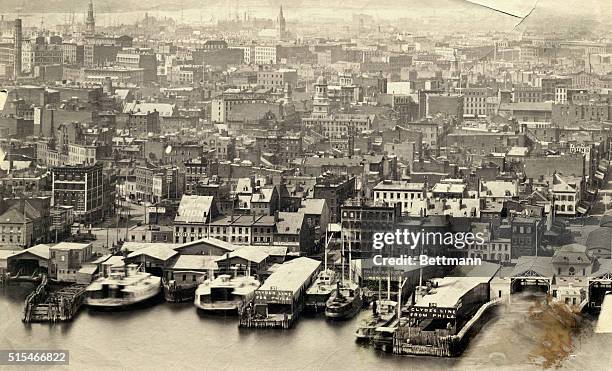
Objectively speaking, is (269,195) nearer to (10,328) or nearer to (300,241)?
(300,241)

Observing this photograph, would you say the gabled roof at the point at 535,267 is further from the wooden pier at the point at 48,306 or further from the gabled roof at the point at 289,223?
the wooden pier at the point at 48,306

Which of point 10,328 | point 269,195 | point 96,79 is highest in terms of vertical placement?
point 96,79

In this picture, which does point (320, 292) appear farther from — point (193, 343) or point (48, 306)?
point (48, 306)

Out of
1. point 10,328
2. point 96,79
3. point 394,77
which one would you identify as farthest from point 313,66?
point 10,328

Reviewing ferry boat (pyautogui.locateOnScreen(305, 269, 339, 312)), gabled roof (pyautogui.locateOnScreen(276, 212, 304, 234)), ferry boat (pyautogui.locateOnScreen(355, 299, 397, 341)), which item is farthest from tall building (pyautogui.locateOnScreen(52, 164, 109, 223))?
ferry boat (pyautogui.locateOnScreen(355, 299, 397, 341))

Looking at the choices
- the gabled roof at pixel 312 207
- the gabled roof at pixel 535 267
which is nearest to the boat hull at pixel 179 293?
the gabled roof at pixel 312 207

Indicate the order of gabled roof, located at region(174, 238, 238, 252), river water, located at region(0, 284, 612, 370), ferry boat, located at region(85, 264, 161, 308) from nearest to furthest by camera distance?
river water, located at region(0, 284, 612, 370) → ferry boat, located at region(85, 264, 161, 308) → gabled roof, located at region(174, 238, 238, 252)

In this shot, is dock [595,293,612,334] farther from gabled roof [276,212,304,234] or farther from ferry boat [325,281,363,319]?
gabled roof [276,212,304,234]
